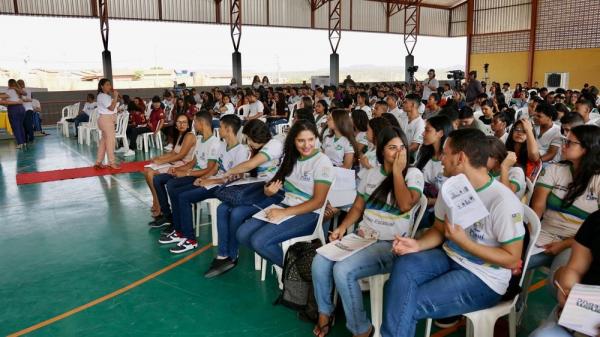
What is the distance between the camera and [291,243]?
2820 millimetres

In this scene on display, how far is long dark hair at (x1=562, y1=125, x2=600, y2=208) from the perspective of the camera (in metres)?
2.30

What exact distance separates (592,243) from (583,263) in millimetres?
84

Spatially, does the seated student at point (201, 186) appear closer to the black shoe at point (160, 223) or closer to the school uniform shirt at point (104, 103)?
the black shoe at point (160, 223)

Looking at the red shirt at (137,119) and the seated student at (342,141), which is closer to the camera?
the seated student at (342,141)

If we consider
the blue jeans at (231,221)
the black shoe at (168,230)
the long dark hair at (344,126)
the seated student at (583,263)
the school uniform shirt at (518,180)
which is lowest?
the black shoe at (168,230)

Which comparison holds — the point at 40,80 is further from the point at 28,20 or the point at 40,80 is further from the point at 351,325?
the point at 351,325

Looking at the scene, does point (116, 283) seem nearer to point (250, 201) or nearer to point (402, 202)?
point (250, 201)

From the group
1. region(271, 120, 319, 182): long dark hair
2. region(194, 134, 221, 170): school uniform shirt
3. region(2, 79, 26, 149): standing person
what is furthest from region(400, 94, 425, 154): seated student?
region(2, 79, 26, 149): standing person

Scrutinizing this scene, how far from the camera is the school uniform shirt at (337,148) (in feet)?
12.8

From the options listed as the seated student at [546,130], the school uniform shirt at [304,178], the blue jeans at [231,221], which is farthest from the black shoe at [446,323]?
the seated student at [546,130]

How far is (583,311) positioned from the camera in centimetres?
154

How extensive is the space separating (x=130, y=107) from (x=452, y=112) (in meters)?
6.83

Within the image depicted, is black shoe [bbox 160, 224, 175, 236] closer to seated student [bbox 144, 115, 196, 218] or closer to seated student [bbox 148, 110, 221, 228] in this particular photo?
seated student [bbox 148, 110, 221, 228]

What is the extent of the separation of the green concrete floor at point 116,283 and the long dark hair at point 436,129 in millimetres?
1088
